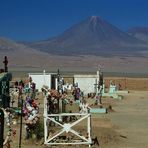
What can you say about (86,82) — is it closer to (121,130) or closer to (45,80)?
(45,80)

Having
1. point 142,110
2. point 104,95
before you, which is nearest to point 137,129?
point 142,110

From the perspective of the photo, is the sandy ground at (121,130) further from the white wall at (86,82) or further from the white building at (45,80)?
the white building at (45,80)

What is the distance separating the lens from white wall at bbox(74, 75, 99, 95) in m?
52.9

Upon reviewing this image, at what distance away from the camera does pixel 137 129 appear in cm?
2541

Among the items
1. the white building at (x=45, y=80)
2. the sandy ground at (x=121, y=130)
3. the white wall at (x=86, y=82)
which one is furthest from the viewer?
the white building at (x=45, y=80)

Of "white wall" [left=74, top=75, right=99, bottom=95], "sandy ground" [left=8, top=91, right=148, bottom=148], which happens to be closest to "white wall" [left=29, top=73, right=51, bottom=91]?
"white wall" [left=74, top=75, right=99, bottom=95]

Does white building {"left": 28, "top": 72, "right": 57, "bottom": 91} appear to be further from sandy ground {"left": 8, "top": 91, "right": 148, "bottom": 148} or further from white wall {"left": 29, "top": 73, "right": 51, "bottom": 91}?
sandy ground {"left": 8, "top": 91, "right": 148, "bottom": 148}

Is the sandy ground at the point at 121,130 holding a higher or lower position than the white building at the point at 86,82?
lower

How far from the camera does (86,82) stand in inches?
2115

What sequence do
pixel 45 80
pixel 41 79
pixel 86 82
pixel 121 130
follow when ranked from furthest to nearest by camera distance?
Result: 1. pixel 41 79
2. pixel 86 82
3. pixel 45 80
4. pixel 121 130

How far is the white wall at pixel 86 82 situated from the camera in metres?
52.9

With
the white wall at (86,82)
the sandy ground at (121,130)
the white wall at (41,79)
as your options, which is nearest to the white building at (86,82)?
the white wall at (86,82)

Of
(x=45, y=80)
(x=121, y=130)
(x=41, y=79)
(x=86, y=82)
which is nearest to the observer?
(x=121, y=130)

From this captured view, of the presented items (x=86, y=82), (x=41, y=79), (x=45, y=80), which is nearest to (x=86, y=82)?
(x=86, y=82)
